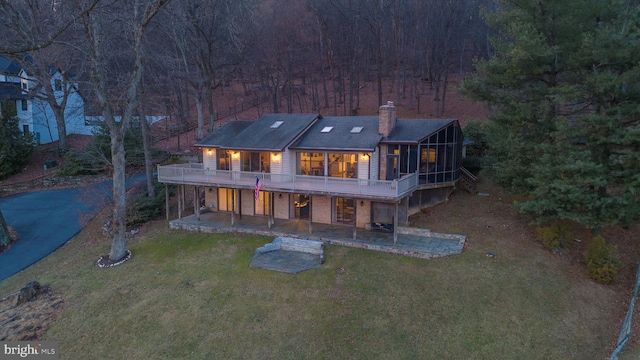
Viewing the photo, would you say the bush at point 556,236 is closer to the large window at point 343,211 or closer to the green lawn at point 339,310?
the green lawn at point 339,310

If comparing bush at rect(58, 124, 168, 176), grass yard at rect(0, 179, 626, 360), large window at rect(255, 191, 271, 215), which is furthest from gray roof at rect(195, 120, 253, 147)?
bush at rect(58, 124, 168, 176)

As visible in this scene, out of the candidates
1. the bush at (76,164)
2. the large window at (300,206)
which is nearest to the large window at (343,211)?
the large window at (300,206)

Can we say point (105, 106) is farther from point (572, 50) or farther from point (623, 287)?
point (623, 287)

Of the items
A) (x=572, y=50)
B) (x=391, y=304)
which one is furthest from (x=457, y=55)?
(x=391, y=304)

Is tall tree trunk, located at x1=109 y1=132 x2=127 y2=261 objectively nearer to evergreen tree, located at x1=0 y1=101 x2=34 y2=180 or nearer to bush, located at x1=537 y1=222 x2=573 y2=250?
evergreen tree, located at x1=0 y1=101 x2=34 y2=180

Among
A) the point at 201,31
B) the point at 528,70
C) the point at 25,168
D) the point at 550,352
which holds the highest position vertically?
the point at 201,31
